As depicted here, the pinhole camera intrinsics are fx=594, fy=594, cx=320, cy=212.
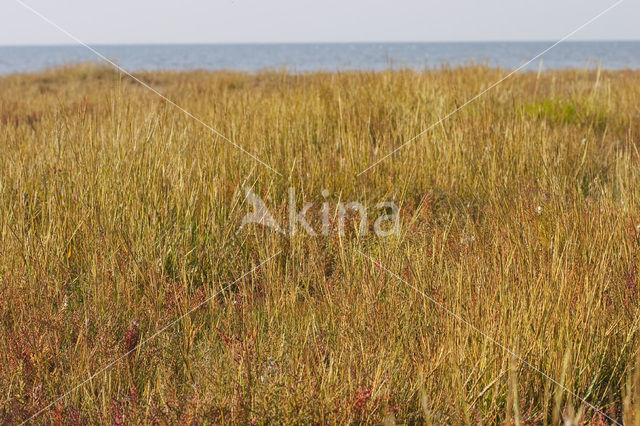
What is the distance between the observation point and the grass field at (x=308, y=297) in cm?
180

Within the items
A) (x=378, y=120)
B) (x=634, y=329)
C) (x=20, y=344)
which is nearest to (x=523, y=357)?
(x=634, y=329)

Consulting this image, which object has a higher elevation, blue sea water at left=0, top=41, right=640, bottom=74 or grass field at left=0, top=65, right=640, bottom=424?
blue sea water at left=0, top=41, right=640, bottom=74

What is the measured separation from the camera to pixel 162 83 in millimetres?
13789

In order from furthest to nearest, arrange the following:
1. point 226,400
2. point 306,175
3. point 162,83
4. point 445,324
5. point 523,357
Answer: point 162,83
point 306,175
point 445,324
point 523,357
point 226,400

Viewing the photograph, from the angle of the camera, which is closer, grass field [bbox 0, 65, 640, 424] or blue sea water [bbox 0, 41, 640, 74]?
grass field [bbox 0, 65, 640, 424]

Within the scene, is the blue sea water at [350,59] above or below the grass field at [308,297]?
above

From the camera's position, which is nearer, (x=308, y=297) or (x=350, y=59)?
(x=308, y=297)

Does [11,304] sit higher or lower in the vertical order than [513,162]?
lower

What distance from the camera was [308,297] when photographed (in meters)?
2.70

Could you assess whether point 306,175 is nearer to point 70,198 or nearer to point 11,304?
point 70,198

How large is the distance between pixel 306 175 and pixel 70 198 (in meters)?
1.47

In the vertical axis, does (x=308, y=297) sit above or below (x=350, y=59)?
below

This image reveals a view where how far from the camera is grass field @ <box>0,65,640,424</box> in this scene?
180cm

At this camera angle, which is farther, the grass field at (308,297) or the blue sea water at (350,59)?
the blue sea water at (350,59)
